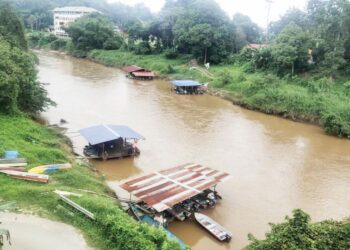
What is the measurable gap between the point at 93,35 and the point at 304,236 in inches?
2264

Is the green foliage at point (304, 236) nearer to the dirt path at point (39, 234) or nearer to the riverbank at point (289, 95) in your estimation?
the dirt path at point (39, 234)

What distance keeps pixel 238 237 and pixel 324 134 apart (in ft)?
52.2

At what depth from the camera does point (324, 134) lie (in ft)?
92.1

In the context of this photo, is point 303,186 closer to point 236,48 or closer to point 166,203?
point 166,203

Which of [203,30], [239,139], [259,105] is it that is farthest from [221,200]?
[203,30]

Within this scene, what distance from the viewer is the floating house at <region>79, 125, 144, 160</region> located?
2109 cm

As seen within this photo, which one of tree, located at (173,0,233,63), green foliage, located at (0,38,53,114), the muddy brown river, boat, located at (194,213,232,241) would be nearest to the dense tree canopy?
green foliage, located at (0,38,53,114)

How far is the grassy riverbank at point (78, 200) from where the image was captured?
37.5ft

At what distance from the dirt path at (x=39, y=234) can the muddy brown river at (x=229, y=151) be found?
439 centimetres

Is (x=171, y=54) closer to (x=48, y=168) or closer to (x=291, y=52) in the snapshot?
(x=291, y=52)

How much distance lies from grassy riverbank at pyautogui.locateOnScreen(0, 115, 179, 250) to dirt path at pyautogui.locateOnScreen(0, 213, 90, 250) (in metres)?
0.30

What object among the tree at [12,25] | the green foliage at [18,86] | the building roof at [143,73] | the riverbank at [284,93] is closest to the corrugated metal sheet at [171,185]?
the green foliage at [18,86]

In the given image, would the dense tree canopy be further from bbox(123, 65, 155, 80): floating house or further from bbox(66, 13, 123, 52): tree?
bbox(66, 13, 123, 52): tree

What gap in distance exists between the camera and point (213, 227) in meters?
14.9
